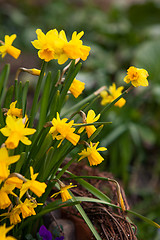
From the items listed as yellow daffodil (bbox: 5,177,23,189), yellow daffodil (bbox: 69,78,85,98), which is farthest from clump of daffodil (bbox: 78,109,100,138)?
yellow daffodil (bbox: 5,177,23,189)

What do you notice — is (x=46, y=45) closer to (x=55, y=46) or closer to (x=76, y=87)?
(x=55, y=46)

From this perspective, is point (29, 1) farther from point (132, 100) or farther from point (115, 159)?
point (115, 159)

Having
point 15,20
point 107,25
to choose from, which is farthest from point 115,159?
point 15,20

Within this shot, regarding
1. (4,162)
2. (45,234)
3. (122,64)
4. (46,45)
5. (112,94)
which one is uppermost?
(46,45)

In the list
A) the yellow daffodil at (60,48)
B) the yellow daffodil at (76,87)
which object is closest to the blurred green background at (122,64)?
the yellow daffodil at (76,87)

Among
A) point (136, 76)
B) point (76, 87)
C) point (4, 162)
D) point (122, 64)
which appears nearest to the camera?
point (4, 162)

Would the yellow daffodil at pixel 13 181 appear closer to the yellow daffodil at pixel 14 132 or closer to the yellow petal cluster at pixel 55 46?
the yellow daffodil at pixel 14 132

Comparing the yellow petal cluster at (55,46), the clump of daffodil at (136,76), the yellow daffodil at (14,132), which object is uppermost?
the yellow petal cluster at (55,46)

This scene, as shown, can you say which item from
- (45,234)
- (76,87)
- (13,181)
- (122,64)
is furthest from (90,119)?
(122,64)
